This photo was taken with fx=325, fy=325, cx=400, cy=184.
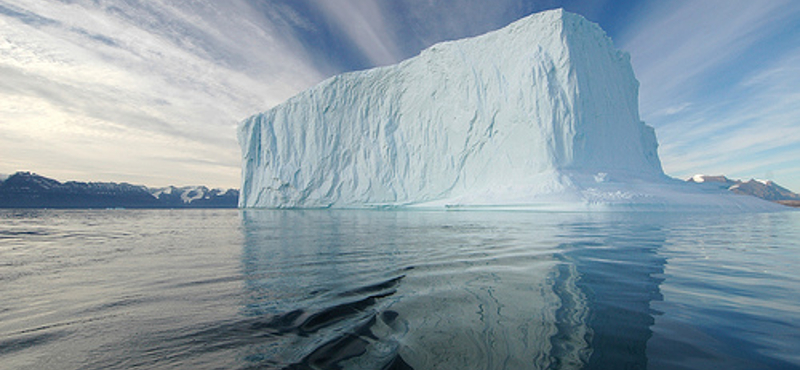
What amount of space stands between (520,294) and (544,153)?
19.0 m

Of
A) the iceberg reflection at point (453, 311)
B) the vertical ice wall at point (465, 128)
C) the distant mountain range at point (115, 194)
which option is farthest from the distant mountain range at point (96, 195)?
the iceberg reflection at point (453, 311)

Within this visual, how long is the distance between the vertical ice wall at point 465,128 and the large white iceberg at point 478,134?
0.29 ft

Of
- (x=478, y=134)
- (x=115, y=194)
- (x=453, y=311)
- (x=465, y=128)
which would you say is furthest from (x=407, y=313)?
(x=115, y=194)

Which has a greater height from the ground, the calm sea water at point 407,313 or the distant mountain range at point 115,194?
the distant mountain range at point 115,194

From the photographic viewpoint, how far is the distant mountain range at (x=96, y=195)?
48969mm

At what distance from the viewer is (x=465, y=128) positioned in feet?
77.8

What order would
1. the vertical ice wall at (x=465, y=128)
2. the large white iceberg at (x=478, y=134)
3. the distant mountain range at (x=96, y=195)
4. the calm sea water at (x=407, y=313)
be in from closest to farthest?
the calm sea water at (x=407, y=313), the large white iceberg at (x=478, y=134), the vertical ice wall at (x=465, y=128), the distant mountain range at (x=96, y=195)

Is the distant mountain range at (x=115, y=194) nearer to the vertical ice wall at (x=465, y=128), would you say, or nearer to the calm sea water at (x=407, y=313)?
the vertical ice wall at (x=465, y=128)

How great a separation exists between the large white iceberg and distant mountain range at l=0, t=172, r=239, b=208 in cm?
4427

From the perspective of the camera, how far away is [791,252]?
4.03 meters

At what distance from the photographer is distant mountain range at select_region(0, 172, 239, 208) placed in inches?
1928

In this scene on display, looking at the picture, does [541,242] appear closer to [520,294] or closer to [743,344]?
[520,294]

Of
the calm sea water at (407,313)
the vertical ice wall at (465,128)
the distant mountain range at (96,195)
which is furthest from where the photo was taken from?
the distant mountain range at (96,195)

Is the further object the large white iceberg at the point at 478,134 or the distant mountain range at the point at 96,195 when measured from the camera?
the distant mountain range at the point at 96,195
